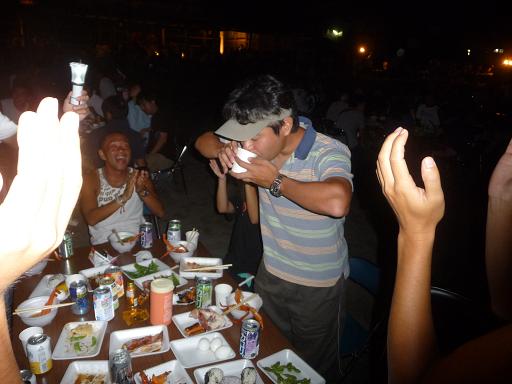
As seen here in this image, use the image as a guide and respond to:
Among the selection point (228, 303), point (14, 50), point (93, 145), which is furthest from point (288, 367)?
point (14, 50)

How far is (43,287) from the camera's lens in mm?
2324

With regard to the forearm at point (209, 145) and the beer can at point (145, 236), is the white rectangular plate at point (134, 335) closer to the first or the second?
the beer can at point (145, 236)

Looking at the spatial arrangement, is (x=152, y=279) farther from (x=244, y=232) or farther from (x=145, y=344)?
(x=244, y=232)

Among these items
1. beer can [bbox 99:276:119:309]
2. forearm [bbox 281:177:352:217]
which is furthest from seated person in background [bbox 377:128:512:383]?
beer can [bbox 99:276:119:309]

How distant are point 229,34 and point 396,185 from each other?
60.5 ft

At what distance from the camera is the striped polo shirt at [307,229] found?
2307 millimetres

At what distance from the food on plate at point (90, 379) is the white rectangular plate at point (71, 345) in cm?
11

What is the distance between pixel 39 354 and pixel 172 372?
632 mm

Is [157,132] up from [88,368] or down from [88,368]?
up

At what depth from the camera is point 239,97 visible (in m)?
2.28

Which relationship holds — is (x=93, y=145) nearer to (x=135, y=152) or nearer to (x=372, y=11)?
(x=135, y=152)

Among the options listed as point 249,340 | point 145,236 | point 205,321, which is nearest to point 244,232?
point 145,236

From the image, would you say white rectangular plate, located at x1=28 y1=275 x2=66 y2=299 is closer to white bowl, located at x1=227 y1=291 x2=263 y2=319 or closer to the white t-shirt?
the white t-shirt

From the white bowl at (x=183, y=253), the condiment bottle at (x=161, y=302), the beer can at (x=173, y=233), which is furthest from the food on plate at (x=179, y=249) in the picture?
the condiment bottle at (x=161, y=302)
